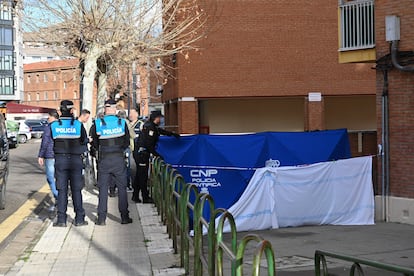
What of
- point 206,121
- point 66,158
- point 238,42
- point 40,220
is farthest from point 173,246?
point 206,121

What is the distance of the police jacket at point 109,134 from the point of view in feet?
32.4

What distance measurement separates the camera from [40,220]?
1134 cm

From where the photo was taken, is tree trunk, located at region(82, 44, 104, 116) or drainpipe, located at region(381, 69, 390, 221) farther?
tree trunk, located at region(82, 44, 104, 116)

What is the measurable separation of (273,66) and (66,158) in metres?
20.0

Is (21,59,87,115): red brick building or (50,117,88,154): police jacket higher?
(21,59,87,115): red brick building

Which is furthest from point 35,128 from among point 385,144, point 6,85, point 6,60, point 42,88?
point 42,88

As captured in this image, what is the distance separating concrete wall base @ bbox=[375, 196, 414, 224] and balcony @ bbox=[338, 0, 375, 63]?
12.2ft

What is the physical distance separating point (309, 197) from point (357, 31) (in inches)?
204

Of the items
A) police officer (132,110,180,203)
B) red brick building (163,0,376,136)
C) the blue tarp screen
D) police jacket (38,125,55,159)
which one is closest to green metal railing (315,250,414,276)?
the blue tarp screen

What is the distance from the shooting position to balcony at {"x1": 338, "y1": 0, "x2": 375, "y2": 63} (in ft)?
47.7

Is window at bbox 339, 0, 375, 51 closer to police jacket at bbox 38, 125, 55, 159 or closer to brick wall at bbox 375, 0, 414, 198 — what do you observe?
brick wall at bbox 375, 0, 414, 198

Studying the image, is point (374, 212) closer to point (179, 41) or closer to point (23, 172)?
point (179, 41)

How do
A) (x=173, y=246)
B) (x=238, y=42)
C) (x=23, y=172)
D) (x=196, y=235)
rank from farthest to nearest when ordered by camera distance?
(x=238, y=42), (x=23, y=172), (x=173, y=246), (x=196, y=235)

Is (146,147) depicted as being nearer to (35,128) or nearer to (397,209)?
(397,209)
